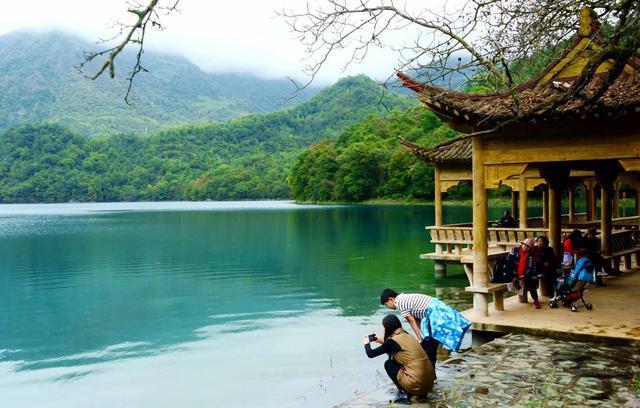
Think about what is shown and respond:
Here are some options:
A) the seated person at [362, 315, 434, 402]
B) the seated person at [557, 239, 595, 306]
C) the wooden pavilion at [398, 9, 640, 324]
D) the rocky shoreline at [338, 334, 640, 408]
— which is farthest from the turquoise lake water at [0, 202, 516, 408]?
the wooden pavilion at [398, 9, 640, 324]

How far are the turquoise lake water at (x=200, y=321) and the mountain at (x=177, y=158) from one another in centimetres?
11364

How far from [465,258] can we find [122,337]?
1023cm

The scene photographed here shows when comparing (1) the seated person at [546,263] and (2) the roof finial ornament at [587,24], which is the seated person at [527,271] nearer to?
(1) the seated person at [546,263]

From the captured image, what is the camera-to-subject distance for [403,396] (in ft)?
24.2

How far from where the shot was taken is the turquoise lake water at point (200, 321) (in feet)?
38.2

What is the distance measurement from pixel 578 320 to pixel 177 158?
172590mm

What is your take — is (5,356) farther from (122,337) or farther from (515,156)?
(515,156)

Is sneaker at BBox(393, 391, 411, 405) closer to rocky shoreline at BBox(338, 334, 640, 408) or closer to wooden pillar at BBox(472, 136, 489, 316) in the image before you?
rocky shoreline at BBox(338, 334, 640, 408)

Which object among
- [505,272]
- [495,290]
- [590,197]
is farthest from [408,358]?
[590,197]

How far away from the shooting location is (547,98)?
10031mm

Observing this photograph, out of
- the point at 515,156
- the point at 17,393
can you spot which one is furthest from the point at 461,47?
the point at 17,393

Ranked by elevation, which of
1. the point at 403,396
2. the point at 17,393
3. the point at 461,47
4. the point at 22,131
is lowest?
→ the point at 17,393

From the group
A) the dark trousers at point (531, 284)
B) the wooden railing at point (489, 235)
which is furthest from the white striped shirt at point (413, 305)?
the wooden railing at point (489, 235)

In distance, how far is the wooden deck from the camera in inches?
374
